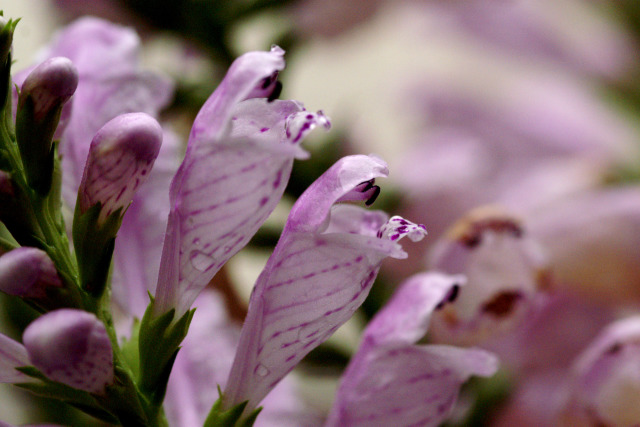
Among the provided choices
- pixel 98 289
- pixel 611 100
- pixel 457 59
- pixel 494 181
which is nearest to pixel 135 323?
pixel 98 289

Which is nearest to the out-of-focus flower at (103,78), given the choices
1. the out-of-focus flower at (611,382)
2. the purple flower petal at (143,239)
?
the purple flower petal at (143,239)

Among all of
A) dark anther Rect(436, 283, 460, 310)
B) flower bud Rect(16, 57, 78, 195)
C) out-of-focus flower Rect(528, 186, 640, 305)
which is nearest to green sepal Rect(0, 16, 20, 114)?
flower bud Rect(16, 57, 78, 195)

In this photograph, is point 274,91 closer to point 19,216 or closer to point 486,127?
point 19,216

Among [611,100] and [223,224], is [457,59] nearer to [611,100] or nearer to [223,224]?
[611,100]

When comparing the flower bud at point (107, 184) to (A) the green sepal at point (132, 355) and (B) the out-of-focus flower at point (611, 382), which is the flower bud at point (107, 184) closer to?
(A) the green sepal at point (132, 355)

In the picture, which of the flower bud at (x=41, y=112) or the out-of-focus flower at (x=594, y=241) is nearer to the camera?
the flower bud at (x=41, y=112)

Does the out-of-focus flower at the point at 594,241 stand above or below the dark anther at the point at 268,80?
above

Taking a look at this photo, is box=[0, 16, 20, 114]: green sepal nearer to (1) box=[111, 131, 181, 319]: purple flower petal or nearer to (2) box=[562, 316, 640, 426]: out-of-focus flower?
(1) box=[111, 131, 181, 319]: purple flower petal
